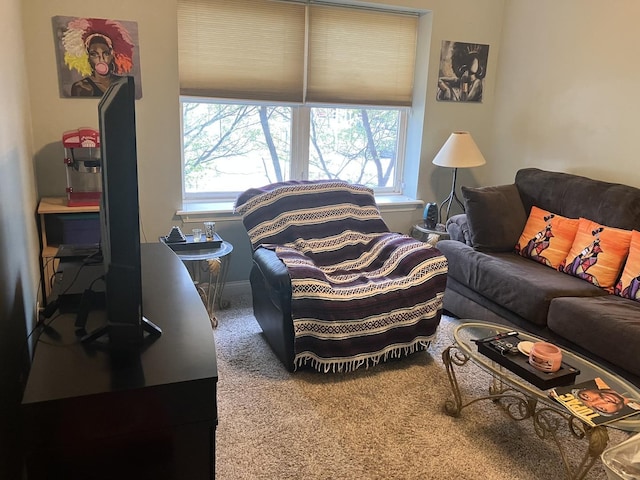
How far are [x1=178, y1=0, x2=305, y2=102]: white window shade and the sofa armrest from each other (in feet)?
4.69

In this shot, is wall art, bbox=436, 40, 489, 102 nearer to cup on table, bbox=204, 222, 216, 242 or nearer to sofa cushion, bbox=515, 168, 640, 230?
sofa cushion, bbox=515, 168, 640, 230


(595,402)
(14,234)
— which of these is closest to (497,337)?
(595,402)

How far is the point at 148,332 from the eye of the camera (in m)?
1.41

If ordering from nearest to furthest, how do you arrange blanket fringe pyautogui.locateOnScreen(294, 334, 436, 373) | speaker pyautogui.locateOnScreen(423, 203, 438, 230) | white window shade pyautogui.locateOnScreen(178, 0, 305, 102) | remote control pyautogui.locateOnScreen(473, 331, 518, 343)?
remote control pyautogui.locateOnScreen(473, 331, 518, 343)
blanket fringe pyautogui.locateOnScreen(294, 334, 436, 373)
white window shade pyautogui.locateOnScreen(178, 0, 305, 102)
speaker pyautogui.locateOnScreen(423, 203, 438, 230)

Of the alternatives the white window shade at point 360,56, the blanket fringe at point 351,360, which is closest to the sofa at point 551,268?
the blanket fringe at point 351,360

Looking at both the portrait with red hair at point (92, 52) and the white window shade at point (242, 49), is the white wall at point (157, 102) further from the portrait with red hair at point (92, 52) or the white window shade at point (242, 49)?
the white window shade at point (242, 49)

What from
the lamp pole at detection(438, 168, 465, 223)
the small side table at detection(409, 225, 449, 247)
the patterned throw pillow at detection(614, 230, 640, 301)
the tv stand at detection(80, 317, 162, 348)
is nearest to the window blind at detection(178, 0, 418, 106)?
the lamp pole at detection(438, 168, 465, 223)

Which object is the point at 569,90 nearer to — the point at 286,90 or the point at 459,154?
the point at 459,154

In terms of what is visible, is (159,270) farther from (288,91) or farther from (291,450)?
(288,91)

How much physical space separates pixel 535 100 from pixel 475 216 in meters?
1.19

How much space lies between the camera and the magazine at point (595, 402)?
177 centimetres

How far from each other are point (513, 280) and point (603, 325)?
576 millimetres

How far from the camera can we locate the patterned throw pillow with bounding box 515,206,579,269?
3.16 m

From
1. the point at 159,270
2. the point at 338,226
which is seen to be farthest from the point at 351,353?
the point at 159,270
